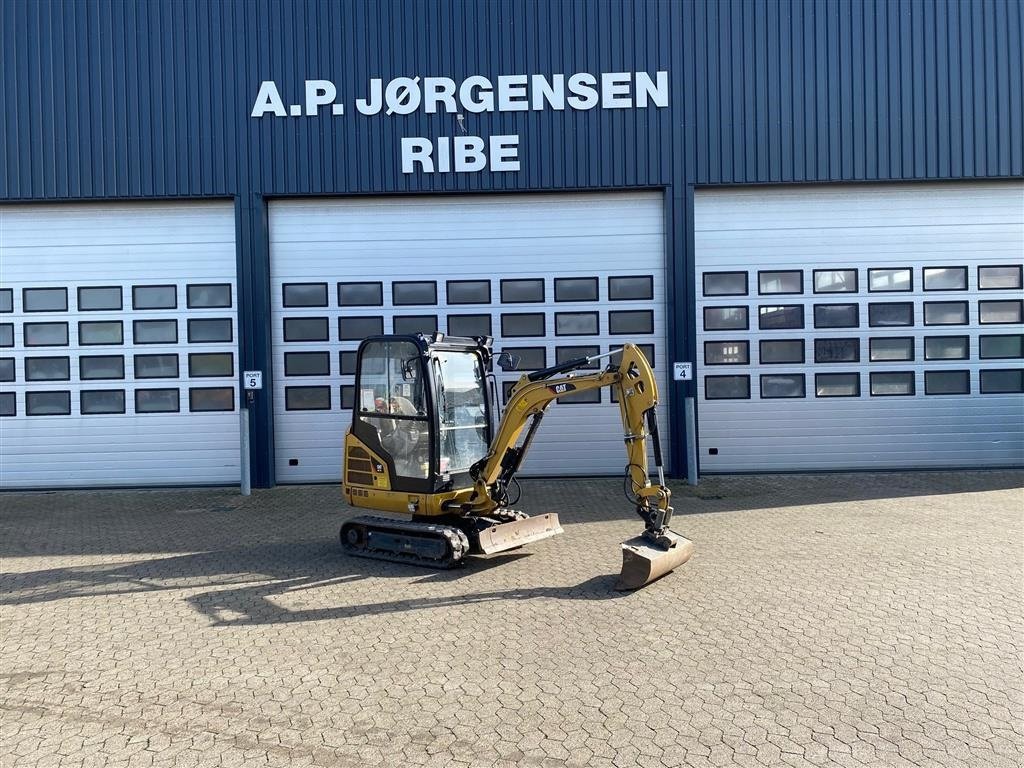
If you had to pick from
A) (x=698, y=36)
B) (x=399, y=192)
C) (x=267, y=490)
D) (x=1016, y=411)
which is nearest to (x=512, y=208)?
(x=399, y=192)

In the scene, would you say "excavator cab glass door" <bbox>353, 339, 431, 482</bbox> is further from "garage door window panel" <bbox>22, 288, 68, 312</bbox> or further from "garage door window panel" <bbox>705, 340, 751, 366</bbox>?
"garage door window panel" <bbox>22, 288, 68, 312</bbox>

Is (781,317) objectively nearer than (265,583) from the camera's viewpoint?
No

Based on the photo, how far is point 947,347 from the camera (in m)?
13.6

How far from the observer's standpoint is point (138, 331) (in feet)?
44.1

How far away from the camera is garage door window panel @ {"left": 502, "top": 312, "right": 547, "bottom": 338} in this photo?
1348 centimetres

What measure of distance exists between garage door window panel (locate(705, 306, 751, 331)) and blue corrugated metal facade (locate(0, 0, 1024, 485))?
2.03 ft

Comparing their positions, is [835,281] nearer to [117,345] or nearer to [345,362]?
[345,362]

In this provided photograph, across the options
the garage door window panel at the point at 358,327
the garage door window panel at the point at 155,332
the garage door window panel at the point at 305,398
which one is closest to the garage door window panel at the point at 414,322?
the garage door window panel at the point at 358,327

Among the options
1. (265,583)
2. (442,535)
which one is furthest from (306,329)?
(442,535)

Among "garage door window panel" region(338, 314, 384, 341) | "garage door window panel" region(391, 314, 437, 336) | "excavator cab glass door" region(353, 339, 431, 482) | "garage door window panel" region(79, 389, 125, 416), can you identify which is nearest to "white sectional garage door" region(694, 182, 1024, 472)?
"garage door window panel" region(391, 314, 437, 336)

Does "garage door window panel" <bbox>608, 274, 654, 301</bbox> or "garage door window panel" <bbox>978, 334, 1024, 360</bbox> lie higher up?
"garage door window panel" <bbox>608, 274, 654, 301</bbox>

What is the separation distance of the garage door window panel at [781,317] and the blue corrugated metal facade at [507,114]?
147cm

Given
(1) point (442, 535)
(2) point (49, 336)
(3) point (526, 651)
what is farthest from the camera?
(2) point (49, 336)

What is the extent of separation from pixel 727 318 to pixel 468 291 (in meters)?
4.61
